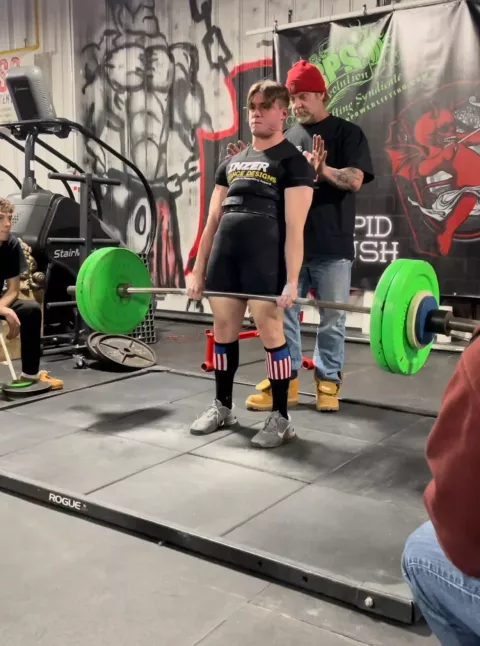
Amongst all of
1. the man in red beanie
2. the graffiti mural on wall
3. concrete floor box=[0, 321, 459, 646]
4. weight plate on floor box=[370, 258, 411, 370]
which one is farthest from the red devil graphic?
weight plate on floor box=[370, 258, 411, 370]

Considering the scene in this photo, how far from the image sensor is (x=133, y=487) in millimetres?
2100

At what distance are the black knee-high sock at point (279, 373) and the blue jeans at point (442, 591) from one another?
153cm

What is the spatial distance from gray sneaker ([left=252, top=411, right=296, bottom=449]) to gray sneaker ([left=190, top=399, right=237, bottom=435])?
0.68 feet

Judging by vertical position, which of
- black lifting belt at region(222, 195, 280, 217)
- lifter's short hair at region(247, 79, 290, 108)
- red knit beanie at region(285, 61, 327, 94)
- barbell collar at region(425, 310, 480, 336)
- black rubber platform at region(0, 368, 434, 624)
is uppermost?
red knit beanie at region(285, 61, 327, 94)

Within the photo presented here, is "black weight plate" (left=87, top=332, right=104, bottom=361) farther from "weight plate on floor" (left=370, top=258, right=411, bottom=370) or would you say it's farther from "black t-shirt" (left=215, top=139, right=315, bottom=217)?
"weight plate on floor" (left=370, top=258, right=411, bottom=370)

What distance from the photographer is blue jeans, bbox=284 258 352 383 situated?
2.94m

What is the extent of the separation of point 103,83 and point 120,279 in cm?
391

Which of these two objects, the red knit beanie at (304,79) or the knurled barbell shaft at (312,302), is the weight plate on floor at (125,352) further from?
the red knit beanie at (304,79)

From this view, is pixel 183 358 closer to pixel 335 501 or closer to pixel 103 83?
pixel 335 501

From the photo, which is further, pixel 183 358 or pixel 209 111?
pixel 209 111

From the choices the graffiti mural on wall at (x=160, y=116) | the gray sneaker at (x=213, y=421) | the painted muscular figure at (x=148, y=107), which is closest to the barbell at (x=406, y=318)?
the gray sneaker at (x=213, y=421)

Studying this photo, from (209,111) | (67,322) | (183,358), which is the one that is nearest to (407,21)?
(209,111)

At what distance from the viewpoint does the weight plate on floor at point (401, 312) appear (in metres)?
1.88

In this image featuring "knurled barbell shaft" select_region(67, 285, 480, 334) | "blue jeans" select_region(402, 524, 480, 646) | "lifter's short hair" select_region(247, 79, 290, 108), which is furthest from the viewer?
"lifter's short hair" select_region(247, 79, 290, 108)
